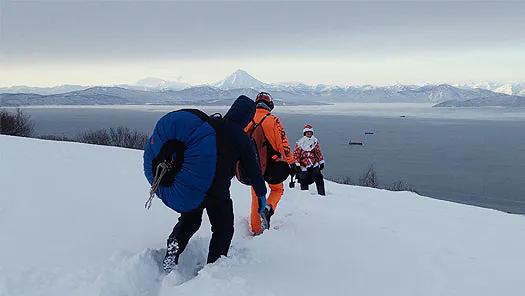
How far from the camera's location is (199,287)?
2.87 meters

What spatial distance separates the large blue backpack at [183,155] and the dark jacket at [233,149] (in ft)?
0.23

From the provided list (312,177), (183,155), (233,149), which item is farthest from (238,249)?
(312,177)

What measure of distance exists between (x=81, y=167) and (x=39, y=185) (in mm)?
1453

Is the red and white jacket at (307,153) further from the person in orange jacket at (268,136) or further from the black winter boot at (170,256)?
the black winter boot at (170,256)

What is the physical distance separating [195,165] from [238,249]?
1155 mm

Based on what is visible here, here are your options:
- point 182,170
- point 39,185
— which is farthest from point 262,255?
point 39,185

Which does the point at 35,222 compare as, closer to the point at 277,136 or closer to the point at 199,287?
the point at 199,287

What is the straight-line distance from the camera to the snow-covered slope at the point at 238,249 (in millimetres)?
2990

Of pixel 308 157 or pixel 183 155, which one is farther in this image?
pixel 308 157

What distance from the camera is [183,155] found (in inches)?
120

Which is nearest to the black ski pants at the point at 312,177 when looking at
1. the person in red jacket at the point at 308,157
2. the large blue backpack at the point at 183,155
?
the person in red jacket at the point at 308,157

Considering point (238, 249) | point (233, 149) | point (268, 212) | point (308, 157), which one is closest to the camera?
point (233, 149)

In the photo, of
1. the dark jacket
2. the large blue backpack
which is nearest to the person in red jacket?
the dark jacket

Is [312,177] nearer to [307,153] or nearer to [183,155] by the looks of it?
[307,153]
